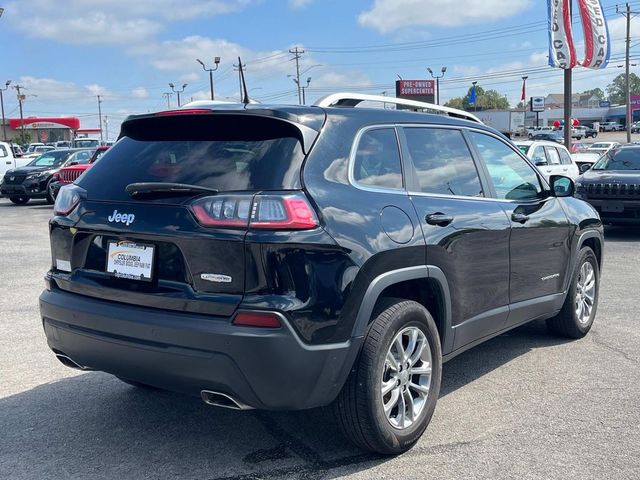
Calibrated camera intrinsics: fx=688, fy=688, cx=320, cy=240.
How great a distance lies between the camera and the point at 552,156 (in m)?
17.1

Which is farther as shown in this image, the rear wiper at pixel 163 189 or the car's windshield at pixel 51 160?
the car's windshield at pixel 51 160

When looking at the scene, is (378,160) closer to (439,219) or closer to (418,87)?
(439,219)

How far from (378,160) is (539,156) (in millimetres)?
13663

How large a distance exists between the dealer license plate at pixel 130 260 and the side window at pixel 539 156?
13964 millimetres

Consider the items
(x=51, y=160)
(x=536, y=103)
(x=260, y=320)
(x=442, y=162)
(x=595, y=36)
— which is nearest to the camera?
(x=260, y=320)

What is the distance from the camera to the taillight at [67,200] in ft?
12.4

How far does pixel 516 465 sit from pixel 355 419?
88 cm

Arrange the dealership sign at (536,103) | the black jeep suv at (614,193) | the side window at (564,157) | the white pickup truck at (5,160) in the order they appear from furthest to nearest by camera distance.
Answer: the dealership sign at (536,103) → the white pickup truck at (5,160) → the side window at (564,157) → the black jeep suv at (614,193)

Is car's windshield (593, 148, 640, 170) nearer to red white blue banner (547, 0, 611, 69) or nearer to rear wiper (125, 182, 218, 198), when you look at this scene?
red white blue banner (547, 0, 611, 69)

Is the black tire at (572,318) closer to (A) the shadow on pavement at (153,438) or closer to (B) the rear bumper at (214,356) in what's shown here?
(A) the shadow on pavement at (153,438)

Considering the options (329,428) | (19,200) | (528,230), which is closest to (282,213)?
(329,428)

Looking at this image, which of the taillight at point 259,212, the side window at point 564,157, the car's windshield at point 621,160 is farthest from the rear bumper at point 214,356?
the side window at point 564,157

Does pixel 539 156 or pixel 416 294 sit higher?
pixel 539 156

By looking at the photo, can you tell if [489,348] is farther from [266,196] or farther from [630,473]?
[266,196]
